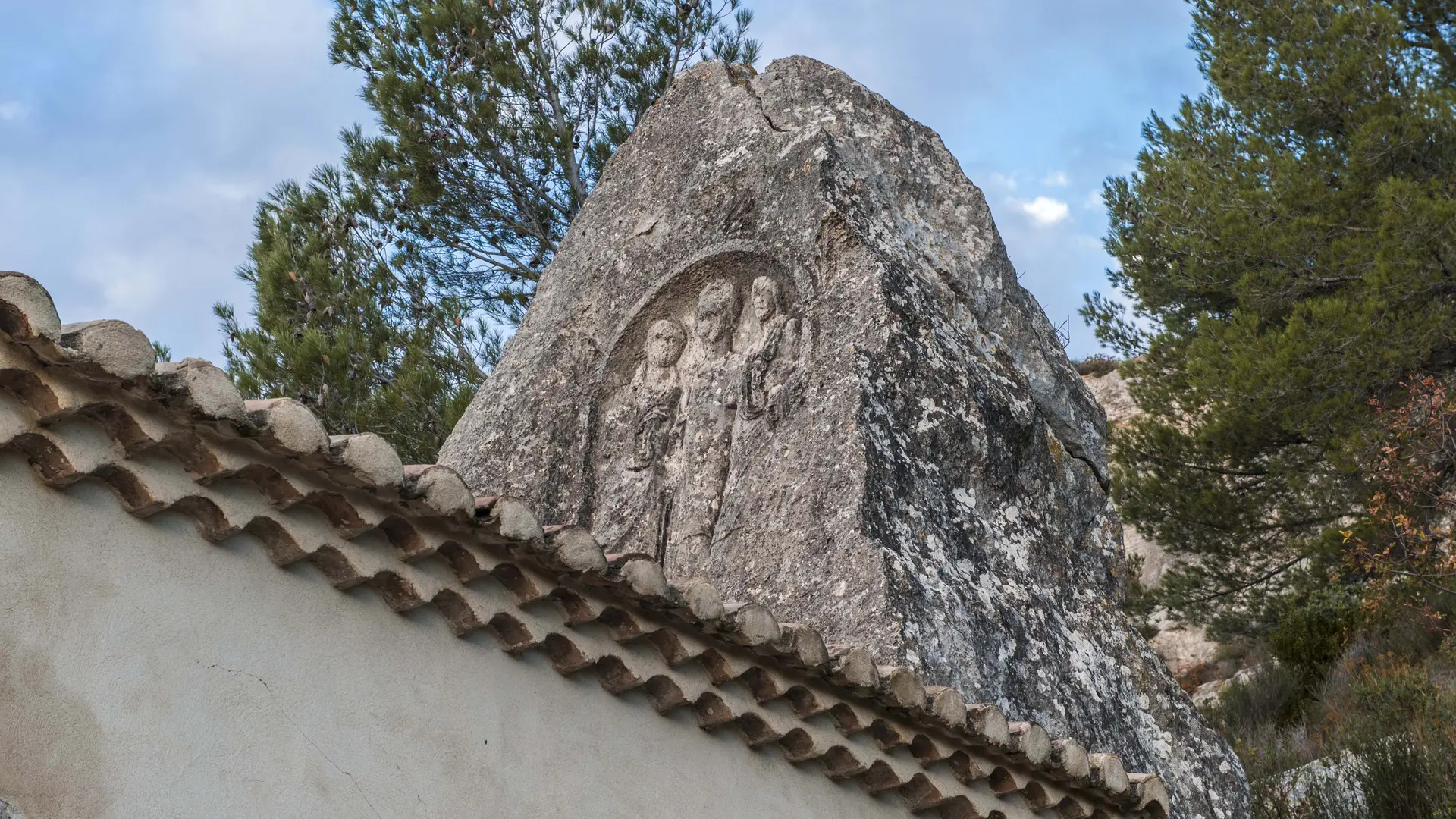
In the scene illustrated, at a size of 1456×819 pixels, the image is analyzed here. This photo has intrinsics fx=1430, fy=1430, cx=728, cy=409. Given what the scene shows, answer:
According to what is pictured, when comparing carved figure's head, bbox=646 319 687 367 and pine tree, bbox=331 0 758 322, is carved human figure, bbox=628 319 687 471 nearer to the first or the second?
carved figure's head, bbox=646 319 687 367

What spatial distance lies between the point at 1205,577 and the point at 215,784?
37.5ft

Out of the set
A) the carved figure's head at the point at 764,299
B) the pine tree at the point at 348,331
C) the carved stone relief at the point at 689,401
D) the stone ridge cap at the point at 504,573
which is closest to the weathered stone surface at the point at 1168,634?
the pine tree at the point at 348,331

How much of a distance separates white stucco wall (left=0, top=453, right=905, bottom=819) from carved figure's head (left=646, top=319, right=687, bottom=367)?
2.83 meters

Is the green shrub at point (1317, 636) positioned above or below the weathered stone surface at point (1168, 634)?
below

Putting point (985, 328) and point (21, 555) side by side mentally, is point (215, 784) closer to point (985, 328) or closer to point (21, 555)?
point (21, 555)

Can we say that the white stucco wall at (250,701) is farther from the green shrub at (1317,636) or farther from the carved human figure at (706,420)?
the green shrub at (1317,636)

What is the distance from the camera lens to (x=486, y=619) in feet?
10.8

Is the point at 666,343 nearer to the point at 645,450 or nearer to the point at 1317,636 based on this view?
the point at 645,450

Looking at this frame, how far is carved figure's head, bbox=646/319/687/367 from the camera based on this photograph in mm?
6285

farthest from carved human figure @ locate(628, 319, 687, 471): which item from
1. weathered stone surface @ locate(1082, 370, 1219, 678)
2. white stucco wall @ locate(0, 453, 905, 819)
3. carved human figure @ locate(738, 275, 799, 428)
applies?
weathered stone surface @ locate(1082, 370, 1219, 678)

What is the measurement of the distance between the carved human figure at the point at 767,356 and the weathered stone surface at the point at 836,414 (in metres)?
0.01

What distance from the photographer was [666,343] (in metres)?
6.30

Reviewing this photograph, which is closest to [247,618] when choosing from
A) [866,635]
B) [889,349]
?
[866,635]

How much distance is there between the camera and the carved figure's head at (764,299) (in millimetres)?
5941
